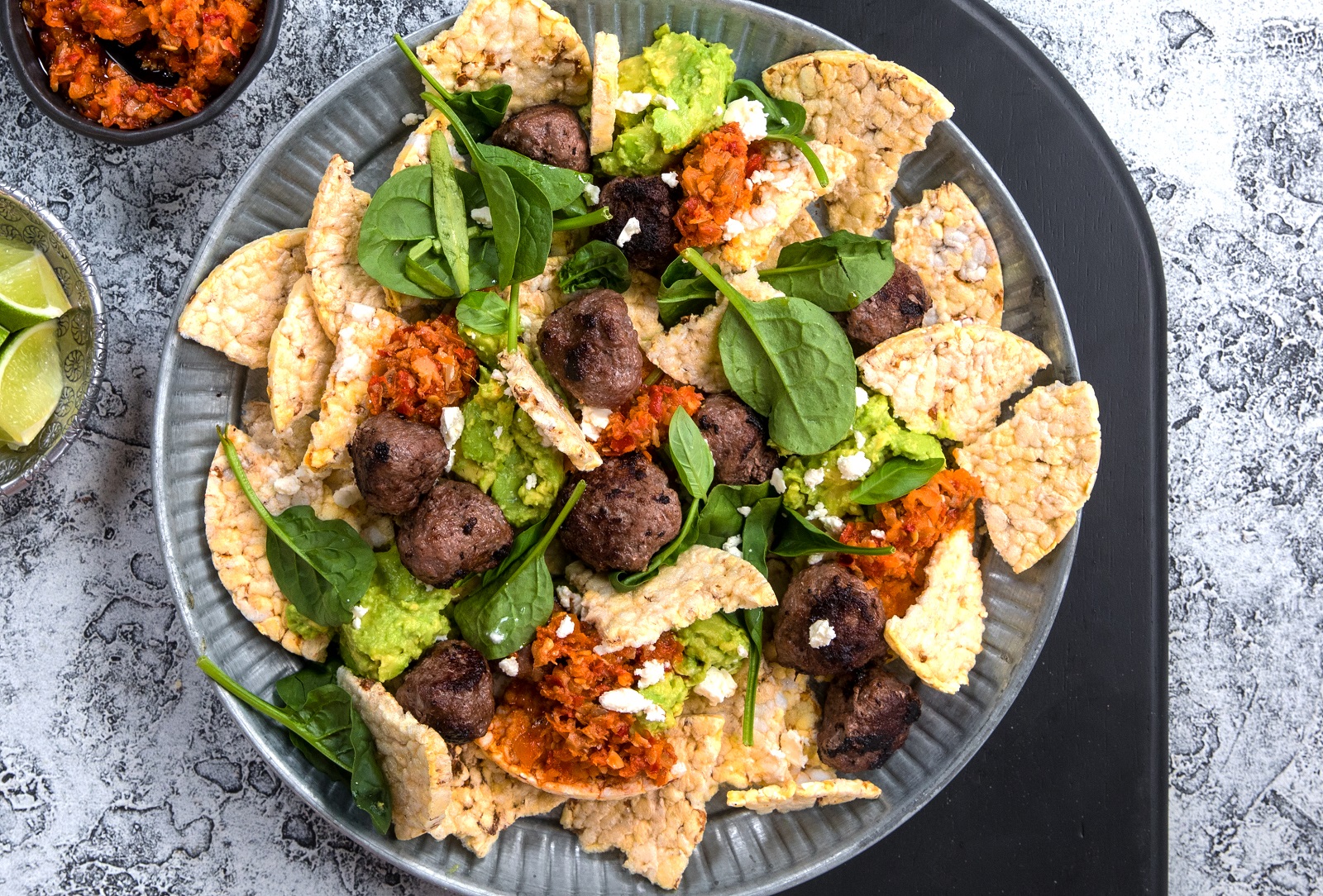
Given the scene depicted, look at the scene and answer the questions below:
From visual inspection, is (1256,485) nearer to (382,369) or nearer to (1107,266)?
(1107,266)

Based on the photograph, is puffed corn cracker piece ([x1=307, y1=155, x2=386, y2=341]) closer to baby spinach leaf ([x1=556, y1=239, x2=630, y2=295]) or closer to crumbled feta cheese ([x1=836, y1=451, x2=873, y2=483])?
baby spinach leaf ([x1=556, y1=239, x2=630, y2=295])

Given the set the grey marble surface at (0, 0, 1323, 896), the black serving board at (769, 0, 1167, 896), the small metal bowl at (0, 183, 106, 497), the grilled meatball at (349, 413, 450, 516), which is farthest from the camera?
the black serving board at (769, 0, 1167, 896)

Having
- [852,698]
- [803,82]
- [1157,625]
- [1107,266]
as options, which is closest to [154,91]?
[803,82]

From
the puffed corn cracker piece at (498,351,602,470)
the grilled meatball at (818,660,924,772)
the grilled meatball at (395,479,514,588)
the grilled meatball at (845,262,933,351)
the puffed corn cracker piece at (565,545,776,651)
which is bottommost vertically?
the grilled meatball at (818,660,924,772)

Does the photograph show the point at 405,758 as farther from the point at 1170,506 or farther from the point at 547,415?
the point at 1170,506

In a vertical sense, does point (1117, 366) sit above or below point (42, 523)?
above

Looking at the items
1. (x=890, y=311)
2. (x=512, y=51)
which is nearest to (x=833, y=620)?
(x=890, y=311)

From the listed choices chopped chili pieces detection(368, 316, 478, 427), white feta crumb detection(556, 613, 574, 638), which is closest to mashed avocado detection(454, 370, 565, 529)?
chopped chili pieces detection(368, 316, 478, 427)

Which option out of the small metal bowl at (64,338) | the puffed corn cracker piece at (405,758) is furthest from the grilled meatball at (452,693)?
the small metal bowl at (64,338)
